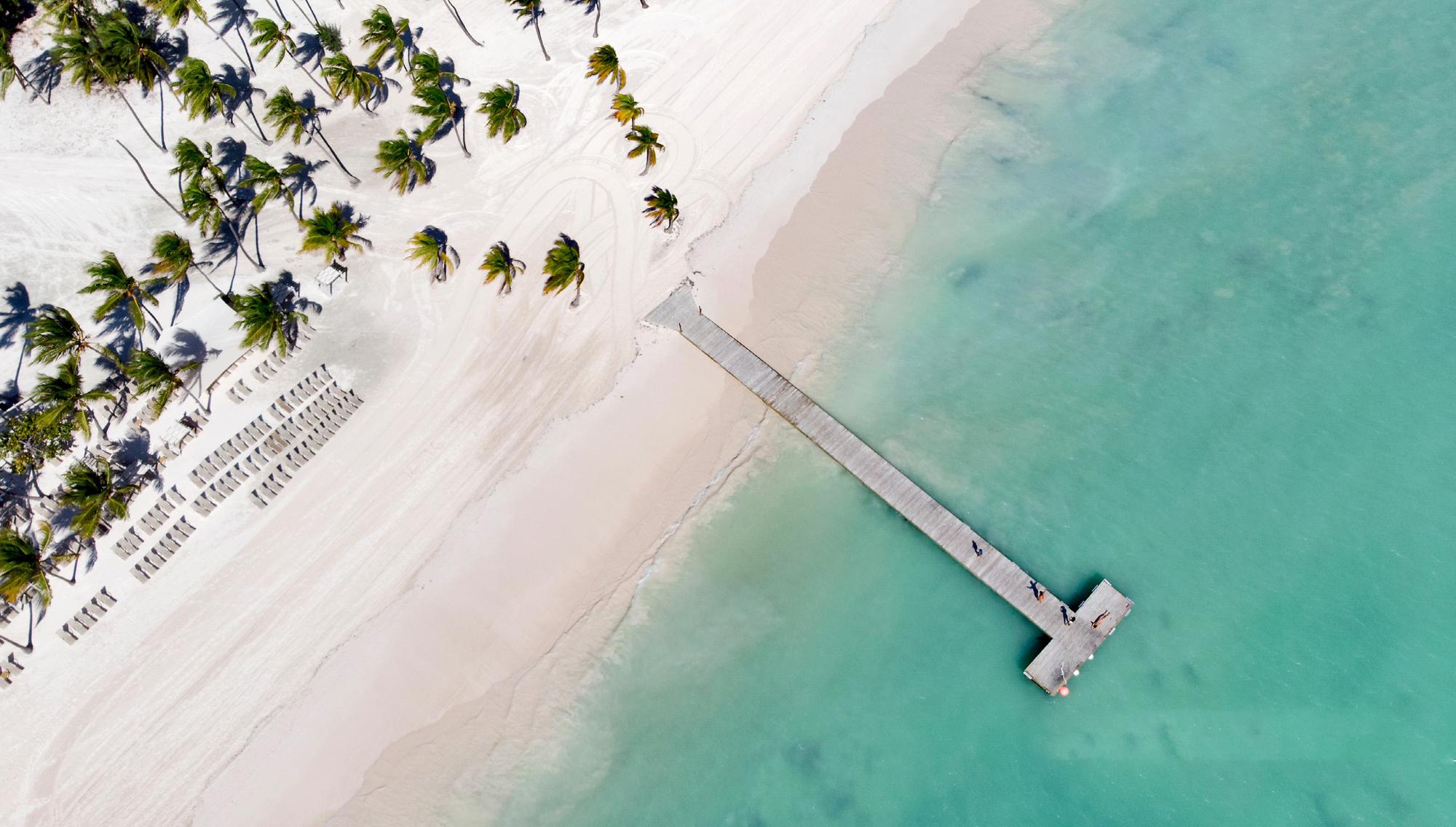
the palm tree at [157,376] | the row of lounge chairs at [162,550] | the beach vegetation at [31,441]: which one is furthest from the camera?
the palm tree at [157,376]

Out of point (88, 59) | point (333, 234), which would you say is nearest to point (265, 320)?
point (333, 234)

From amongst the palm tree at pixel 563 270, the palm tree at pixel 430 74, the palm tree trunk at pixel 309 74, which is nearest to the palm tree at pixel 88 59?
the palm tree trunk at pixel 309 74

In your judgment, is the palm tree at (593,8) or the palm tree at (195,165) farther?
the palm tree at (593,8)

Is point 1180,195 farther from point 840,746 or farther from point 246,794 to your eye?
Result: point 246,794

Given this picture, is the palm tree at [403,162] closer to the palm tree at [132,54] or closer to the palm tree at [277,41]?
the palm tree at [277,41]

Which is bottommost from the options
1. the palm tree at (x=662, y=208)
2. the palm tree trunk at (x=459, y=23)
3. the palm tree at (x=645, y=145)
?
the palm tree at (x=662, y=208)
